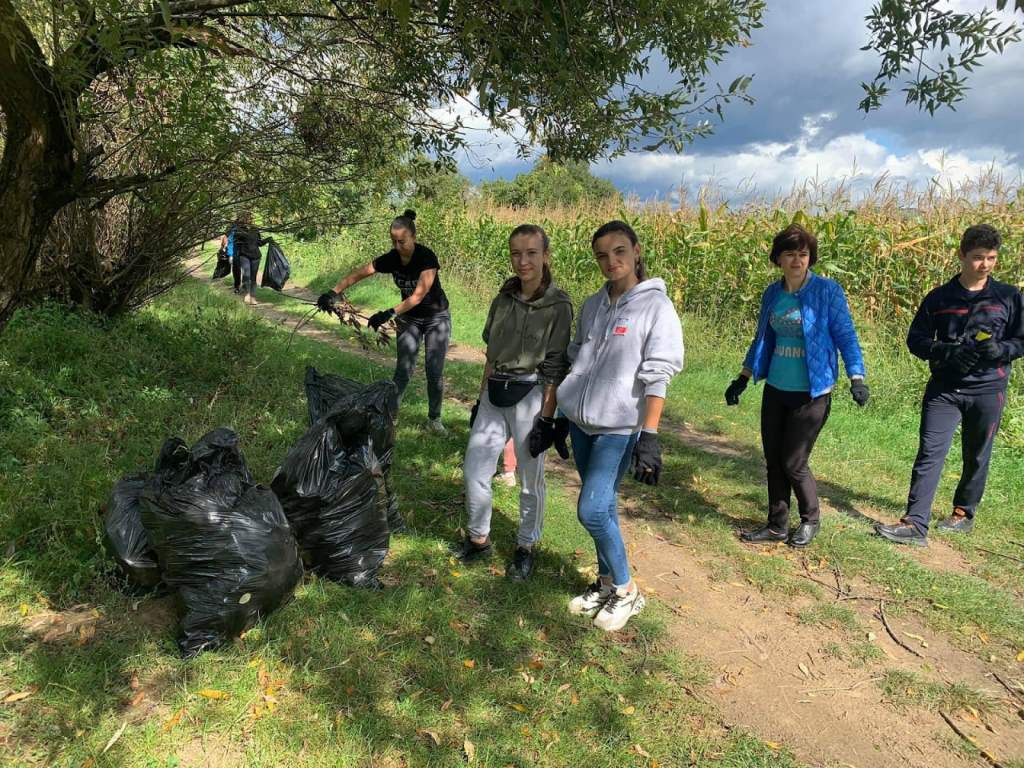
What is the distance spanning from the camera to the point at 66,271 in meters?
6.23

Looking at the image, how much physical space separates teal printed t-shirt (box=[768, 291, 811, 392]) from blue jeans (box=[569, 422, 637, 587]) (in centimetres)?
146

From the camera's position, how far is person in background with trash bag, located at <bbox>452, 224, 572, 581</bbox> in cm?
318

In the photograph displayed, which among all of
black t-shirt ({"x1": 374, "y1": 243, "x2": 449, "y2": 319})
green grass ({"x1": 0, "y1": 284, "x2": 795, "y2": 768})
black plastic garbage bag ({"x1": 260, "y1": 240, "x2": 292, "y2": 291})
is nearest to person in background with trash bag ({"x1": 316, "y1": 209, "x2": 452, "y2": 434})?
black t-shirt ({"x1": 374, "y1": 243, "x2": 449, "y2": 319})

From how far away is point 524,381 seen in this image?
10.5 feet

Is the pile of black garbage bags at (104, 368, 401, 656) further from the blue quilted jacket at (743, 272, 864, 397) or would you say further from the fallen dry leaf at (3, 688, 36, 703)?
the blue quilted jacket at (743, 272, 864, 397)

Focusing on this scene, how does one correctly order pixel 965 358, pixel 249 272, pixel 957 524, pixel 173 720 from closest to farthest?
pixel 173 720, pixel 965 358, pixel 957 524, pixel 249 272

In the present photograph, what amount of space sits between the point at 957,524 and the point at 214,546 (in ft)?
15.1

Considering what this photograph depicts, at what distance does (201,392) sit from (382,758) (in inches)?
164

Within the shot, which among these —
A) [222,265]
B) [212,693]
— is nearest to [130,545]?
[212,693]

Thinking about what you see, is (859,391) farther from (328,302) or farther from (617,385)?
(328,302)

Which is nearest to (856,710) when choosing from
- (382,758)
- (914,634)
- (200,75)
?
(914,634)

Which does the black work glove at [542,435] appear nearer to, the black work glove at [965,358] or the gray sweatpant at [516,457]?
the gray sweatpant at [516,457]

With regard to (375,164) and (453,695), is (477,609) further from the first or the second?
(375,164)

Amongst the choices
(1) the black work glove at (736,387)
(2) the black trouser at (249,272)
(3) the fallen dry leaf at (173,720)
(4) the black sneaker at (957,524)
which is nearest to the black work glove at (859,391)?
(1) the black work glove at (736,387)
